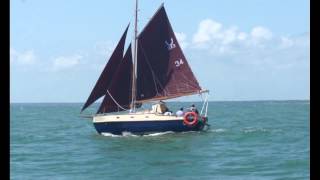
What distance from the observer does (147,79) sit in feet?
116

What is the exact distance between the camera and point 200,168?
2258 cm

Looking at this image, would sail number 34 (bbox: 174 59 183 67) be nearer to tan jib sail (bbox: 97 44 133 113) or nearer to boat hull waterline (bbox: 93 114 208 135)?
tan jib sail (bbox: 97 44 133 113)

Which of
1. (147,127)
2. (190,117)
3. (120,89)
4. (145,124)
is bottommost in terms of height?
(147,127)

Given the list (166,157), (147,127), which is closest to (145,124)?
(147,127)

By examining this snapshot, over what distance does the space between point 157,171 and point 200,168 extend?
1.96m

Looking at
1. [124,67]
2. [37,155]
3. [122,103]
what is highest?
[124,67]

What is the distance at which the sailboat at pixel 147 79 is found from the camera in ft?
112

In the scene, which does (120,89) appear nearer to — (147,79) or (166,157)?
(147,79)

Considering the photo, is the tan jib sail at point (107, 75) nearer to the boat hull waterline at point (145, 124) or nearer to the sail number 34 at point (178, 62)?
the boat hull waterline at point (145, 124)

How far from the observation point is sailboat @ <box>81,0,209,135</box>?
1348 inches

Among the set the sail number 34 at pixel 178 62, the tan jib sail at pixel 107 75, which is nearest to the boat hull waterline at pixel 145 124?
the tan jib sail at pixel 107 75
